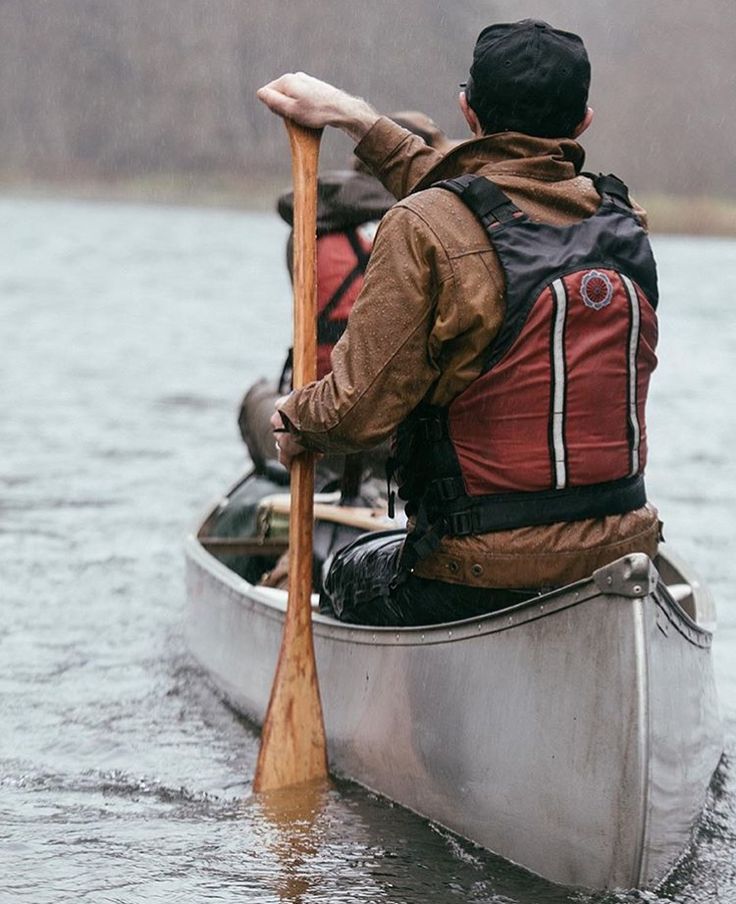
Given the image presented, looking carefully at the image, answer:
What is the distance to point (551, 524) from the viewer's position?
4379 millimetres

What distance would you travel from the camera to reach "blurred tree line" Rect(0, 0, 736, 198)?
69.6 metres

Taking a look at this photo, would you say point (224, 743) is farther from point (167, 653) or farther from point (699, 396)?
point (699, 396)

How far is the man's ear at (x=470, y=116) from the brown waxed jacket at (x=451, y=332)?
0.35 ft

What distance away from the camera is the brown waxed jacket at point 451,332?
164 inches

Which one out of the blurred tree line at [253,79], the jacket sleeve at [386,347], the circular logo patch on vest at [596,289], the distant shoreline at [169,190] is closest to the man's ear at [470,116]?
the jacket sleeve at [386,347]

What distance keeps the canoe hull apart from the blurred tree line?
3931cm

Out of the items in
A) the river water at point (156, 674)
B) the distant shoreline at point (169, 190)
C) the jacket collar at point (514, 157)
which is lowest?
the river water at point (156, 674)

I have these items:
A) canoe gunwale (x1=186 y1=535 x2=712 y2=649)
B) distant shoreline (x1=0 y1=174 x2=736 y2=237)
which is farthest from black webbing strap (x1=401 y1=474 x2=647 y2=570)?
distant shoreline (x1=0 y1=174 x2=736 y2=237)

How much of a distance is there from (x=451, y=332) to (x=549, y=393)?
0.29 meters

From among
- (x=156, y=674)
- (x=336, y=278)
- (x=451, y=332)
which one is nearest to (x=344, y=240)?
(x=336, y=278)

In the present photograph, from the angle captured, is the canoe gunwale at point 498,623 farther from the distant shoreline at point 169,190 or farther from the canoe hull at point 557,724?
the distant shoreline at point 169,190

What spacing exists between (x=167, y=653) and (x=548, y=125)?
15.2 ft

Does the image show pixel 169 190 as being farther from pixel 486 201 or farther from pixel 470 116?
pixel 486 201

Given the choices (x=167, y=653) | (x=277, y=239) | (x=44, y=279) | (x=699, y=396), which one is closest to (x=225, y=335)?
(x=699, y=396)
